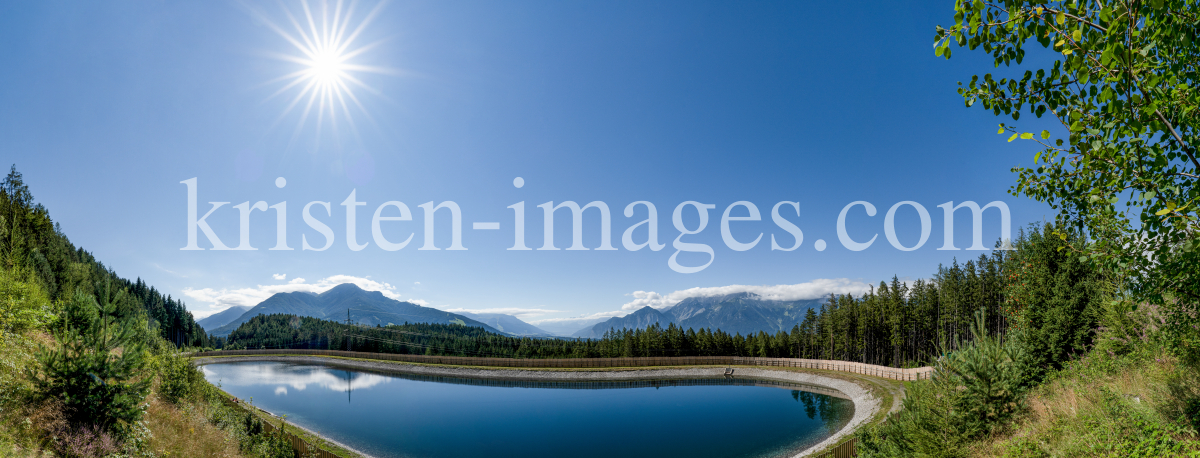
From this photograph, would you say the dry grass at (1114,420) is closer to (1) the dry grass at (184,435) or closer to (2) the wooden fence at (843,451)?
(2) the wooden fence at (843,451)

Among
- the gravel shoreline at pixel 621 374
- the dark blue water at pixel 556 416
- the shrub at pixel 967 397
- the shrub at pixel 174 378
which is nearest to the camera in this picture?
the shrub at pixel 967 397

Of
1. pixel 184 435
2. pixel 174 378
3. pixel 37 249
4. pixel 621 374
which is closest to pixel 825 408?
pixel 621 374

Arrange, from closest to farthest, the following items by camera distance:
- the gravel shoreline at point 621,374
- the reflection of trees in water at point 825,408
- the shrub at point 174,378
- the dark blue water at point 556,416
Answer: the shrub at point 174,378
the dark blue water at point 556,416
the reflection of trees in water at point 825,408
the gravel shoreline at point 621,374

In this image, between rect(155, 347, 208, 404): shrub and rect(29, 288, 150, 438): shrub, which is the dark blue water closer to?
rect(155, 347, 208, 404): shrub

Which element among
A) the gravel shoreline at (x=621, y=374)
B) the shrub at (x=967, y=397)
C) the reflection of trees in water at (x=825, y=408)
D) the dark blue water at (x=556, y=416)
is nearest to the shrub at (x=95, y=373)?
the dark blue water at (x=556, y=416)

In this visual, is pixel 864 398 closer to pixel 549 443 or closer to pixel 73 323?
pixel 549 443

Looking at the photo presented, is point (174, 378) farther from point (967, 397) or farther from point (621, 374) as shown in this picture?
point (621, 374)

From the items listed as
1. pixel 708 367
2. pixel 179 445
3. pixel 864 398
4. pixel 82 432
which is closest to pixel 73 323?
pixel 82 432
